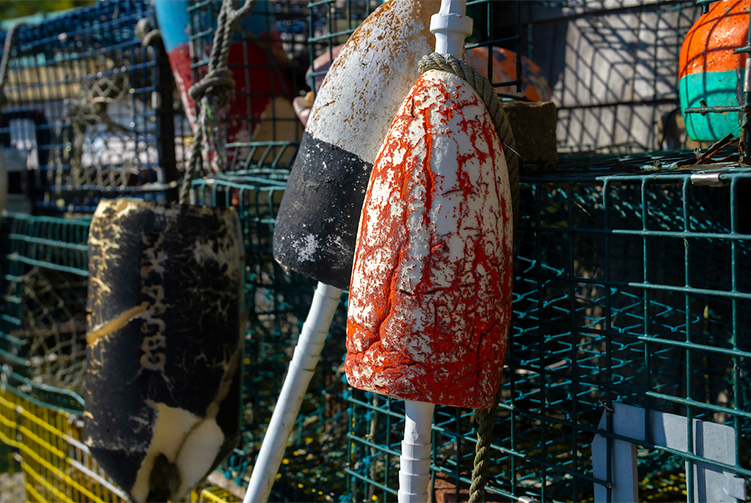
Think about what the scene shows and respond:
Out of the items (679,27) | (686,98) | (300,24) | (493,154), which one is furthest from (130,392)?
(679,27)

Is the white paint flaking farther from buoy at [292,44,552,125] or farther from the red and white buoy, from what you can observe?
buoy at [292,44,552,125]

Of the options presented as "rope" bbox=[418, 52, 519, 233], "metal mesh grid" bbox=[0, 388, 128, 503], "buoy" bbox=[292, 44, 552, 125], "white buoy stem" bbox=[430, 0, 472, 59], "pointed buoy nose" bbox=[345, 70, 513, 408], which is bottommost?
"metal mesh grid" bbox=[0, 388, 128, 503]

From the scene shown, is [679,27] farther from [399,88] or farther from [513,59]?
[399,88]

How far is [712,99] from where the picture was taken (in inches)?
42.6

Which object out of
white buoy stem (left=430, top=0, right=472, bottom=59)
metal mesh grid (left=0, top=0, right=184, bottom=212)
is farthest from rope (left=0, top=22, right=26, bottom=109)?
white buoy stem (left=430, top=0, right=472, bottom=59)

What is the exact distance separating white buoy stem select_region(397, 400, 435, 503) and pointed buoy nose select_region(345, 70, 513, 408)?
0.28 ft

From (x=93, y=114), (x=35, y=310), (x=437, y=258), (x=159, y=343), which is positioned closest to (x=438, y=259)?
(x=437, y=258)

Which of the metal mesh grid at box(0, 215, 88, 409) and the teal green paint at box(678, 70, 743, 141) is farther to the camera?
the metal mesh grid at box(0, 215, 88, 409)

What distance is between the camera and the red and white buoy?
844mm

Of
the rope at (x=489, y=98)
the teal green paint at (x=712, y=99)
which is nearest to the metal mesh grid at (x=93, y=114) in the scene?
the rope at (x=489, y=98)

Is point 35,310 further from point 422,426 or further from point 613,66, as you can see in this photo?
point 613,66

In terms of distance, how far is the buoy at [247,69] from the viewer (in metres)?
1.87

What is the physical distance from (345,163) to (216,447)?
800mm

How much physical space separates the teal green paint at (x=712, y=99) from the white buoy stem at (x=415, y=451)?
2.32ft
